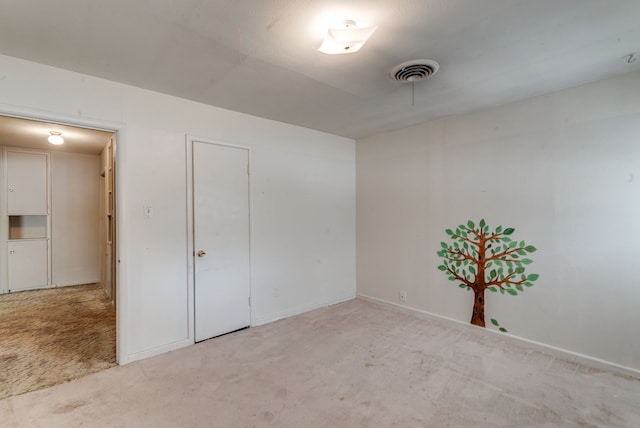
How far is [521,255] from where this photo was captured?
3018mm

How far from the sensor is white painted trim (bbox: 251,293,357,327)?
353 cm

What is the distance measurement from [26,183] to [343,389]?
19.9 ft

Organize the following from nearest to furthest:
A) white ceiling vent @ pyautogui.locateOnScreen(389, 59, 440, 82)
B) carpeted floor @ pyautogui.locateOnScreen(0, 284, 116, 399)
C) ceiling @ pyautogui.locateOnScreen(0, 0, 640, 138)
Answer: ceiling @ pyautogui.locateOnScreen(0, 0, 640, 138)
white ceiling vent @ pyautogui.locateOnScreen(389, 59, 440, 82)
carpeted floor @ pyautogui.locateOnScreen(0, 284, 116, 399)

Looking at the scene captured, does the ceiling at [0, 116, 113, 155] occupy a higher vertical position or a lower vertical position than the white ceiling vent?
higher

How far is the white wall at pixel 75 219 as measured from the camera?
206 inches

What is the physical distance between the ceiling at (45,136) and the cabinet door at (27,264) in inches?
63.6

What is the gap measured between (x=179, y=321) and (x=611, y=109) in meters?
4.33

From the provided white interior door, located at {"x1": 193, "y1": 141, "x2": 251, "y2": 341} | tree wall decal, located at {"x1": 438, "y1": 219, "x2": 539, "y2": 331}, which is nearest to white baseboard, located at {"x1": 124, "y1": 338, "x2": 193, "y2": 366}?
white interior door, located at {"x1": 193, "y1": 141, "x2": 251, "y2": 341}

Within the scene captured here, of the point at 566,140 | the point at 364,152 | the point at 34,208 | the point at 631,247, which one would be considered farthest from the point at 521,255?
the point at 34,208

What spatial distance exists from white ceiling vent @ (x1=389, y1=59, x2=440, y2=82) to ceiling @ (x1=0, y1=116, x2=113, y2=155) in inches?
120

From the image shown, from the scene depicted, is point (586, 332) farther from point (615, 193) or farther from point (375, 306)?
point (375, 306)

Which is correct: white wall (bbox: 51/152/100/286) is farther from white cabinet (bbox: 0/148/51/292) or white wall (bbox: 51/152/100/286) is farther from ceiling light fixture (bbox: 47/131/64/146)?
ceiling light fixture (bbox: 47/131/64/146)

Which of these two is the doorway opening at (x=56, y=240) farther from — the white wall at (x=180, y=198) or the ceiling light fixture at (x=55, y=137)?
the white wall at (x=180, y=198)

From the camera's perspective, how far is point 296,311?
3.89 metres
